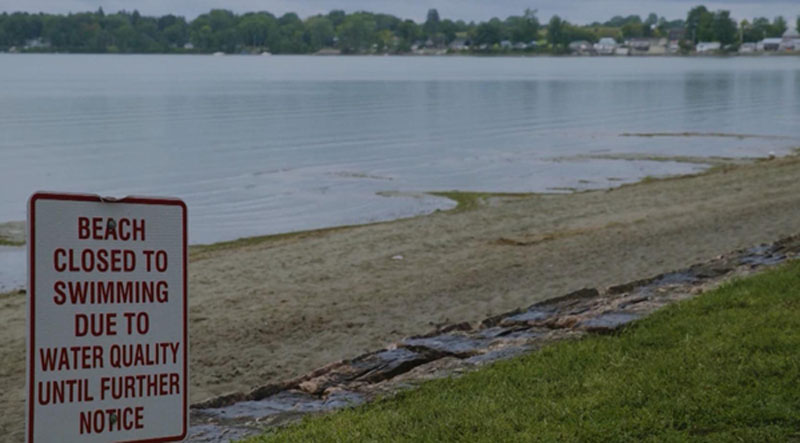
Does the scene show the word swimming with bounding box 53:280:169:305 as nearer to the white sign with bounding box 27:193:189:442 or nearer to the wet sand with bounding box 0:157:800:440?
the white sign with bounding box 27:193:189:442

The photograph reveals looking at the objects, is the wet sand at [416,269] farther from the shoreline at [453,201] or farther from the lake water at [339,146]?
the lake water at [339,146]

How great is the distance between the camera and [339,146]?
137 feet

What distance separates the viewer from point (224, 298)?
14719 millimetres

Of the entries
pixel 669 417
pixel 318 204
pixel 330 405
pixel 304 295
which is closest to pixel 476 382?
pixel 330 405

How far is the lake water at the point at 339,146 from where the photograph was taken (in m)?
27.5

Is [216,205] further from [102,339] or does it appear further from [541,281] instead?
[102,339]

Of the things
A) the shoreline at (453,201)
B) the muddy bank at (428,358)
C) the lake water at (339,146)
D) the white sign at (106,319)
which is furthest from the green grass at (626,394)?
the lake water at (339,146)

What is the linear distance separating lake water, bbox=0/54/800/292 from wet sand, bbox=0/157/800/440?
11.7ft

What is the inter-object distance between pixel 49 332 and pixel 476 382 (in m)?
3.85

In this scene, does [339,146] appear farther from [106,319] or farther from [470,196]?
[106,319]

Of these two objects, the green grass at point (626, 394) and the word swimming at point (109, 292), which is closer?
the word swimming at point (109, 292)

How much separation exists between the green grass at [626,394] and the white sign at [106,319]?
208 cm

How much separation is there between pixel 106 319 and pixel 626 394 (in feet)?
11.1

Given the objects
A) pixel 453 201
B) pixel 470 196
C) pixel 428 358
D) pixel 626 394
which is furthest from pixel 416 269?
pixel 626 394
